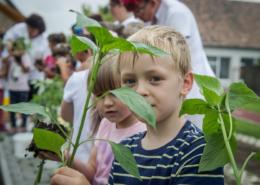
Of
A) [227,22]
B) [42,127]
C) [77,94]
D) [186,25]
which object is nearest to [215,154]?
[42,127]

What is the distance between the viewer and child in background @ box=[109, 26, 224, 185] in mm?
1458

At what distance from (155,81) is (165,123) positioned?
0.16 meters

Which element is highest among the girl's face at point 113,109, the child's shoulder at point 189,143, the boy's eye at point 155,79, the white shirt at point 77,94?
the boy's eye at point 155,79

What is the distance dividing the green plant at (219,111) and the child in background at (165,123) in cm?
21

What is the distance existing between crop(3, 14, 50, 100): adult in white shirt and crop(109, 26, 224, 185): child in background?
7144 mm

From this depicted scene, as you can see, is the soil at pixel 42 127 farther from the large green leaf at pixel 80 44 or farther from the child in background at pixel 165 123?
the large green leaf at pixel 80 44

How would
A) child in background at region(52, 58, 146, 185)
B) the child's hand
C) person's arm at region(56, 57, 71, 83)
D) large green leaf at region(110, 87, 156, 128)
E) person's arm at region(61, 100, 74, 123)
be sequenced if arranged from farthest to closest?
1. person's arm at region(56, 57, 71, 83)
2. person's arm at region(61, 100, 74, 123)
3. child in background at region(52, 58, 146, 185)
4. the child's hand
5. large green leaf at region(110, 87, 156, 128)

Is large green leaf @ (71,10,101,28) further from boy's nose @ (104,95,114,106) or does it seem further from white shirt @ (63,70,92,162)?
white shirt @ (63,70,92,162)

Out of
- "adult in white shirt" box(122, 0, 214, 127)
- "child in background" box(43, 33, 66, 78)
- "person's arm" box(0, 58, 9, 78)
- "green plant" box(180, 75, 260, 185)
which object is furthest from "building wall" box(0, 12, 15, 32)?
"green plant" box(180, 75, 260, 185)

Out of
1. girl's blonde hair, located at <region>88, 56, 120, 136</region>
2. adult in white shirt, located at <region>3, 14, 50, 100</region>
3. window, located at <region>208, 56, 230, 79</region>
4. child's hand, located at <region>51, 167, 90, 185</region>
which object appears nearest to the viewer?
child's hand, located at <region>51, 167, 90, 185</region>

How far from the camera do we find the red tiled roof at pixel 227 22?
128ft

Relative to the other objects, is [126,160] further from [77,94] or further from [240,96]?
[77,94]

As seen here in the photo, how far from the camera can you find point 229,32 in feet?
132

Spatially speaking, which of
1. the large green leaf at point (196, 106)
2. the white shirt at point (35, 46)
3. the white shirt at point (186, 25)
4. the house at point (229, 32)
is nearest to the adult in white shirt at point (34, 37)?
the white shirt at point (35, 46)
